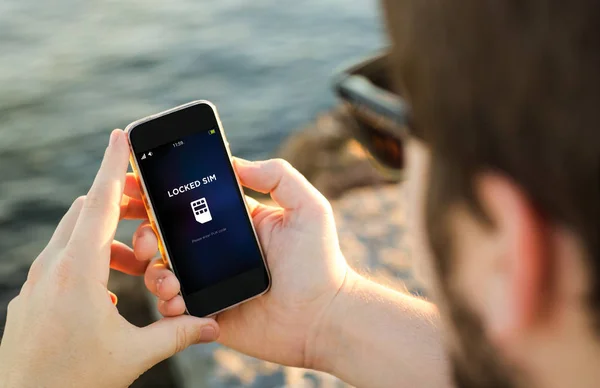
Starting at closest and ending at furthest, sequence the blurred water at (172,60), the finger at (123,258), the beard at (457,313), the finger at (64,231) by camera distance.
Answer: the beard at (457,313), the finger at (64,231), the finger at (123,258), the blurred water at (172,60)

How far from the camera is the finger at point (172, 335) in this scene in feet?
5.12

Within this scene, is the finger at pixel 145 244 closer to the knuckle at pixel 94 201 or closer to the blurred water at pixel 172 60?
the knuckle at pixel 94 201

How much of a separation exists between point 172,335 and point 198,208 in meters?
0.35

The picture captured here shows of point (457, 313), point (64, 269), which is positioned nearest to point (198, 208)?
point (64, 269)

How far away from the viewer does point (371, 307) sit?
5.90ft

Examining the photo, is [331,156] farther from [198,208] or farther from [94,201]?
[94,201]

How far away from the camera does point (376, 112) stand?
12.6 feet

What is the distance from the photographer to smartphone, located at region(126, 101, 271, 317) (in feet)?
5.87

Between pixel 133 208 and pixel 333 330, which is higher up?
pixel 133 208

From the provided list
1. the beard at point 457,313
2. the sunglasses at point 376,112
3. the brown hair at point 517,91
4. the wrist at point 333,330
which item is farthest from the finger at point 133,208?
the sunglasses at point 376,112

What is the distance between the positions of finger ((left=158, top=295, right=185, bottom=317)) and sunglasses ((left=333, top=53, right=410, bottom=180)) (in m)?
2.15

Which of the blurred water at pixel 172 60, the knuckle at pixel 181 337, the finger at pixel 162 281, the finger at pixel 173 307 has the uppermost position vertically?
the finger at pixel 162 281

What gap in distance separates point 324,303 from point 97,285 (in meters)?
0.58

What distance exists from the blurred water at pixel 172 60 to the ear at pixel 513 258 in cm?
484
